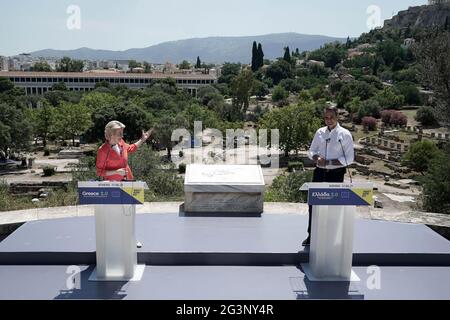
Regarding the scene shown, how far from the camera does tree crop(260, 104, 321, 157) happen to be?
3675cm

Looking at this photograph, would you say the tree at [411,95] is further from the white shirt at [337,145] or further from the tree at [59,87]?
the white shirt at [337,145]

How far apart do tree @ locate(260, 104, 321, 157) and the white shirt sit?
32996 mm

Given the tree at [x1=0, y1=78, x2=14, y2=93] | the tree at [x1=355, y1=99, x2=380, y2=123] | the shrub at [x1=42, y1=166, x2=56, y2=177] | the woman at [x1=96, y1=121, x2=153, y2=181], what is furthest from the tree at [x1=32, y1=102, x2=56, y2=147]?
the woman at [x1=96, y1=121, x2=153, y2=181]

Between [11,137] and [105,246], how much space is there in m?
34.1

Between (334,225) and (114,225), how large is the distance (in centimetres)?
168

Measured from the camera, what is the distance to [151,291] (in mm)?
3328

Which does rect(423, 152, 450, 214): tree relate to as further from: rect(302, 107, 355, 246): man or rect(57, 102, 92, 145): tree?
rect(57, 102, 92, 145): tree

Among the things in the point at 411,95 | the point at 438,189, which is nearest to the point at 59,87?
the point at 411,95

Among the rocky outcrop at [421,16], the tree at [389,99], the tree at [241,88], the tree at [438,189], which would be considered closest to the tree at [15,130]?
the tree at [241,88]

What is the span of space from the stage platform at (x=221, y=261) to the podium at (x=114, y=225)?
11cm

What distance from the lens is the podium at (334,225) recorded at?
11.0 feet

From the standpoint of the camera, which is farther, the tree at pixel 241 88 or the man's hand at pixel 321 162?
the tree at pixel 241 88
